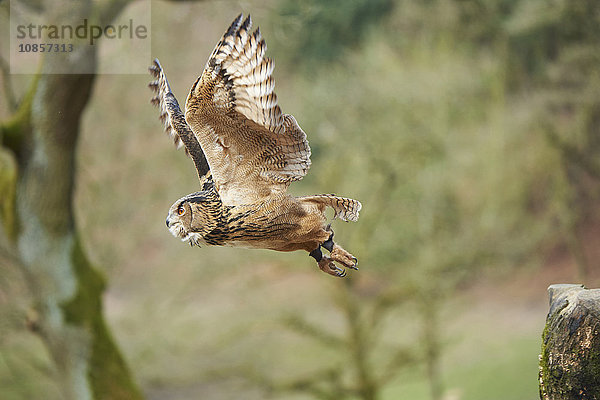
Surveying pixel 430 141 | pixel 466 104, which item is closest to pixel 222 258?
pixel 430 141

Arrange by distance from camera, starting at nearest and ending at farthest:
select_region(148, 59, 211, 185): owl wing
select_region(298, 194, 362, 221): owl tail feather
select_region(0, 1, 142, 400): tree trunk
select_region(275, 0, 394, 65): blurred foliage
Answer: select_region(298, 194, 362, 221): owl tail feather < select_region(148, 59, 211, 185): owl wing < select_region(0, 1, 142, 400): tree trunk < select_region(275, 0, 394, 65): blurred foliage

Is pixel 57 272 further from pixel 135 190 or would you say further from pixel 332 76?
pixel 332 76

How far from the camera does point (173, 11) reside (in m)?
10.0

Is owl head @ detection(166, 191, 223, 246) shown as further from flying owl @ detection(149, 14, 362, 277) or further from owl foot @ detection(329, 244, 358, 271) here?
owl foot @ detection(329, 244, 358, 271)

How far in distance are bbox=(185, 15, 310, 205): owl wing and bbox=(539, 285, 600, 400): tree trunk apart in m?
1.04

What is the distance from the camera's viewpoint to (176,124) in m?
2.88

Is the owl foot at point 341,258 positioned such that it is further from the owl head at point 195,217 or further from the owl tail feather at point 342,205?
the owl head at point 195,217

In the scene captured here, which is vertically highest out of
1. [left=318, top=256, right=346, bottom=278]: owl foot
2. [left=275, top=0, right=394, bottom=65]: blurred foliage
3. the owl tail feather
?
[left=275, top=0, right=394, bottom=65]: blurred foliage

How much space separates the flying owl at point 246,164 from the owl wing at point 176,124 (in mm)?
101

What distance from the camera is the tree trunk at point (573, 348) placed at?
2.47 metres

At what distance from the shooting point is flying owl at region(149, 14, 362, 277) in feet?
7.75

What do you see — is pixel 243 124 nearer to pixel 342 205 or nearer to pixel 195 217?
pixel 195 217

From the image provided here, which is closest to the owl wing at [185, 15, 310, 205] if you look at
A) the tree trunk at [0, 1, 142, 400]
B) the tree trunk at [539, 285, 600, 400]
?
the tree trunk at [539, 285, 600, 400]

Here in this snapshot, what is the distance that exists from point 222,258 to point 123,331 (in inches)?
72.2
